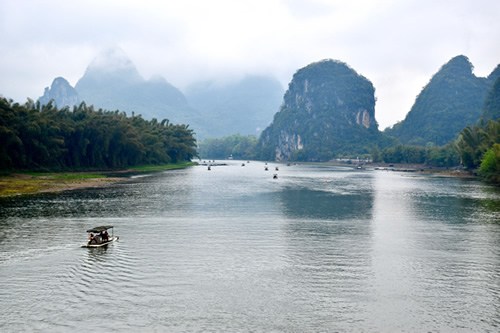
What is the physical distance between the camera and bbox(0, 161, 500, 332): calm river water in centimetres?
1906

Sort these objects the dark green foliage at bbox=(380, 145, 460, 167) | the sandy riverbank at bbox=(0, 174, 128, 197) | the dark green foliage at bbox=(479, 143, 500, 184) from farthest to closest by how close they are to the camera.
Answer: the dark green foliage at bbox=(380, 145, 460, 167) → the dark green foliage at bbox=(479, 143, 500, 184) → the sandy riverbank at bbox=(0, 174, 128, 197)

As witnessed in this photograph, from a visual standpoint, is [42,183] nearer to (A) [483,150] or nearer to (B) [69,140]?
(B) [69,140]

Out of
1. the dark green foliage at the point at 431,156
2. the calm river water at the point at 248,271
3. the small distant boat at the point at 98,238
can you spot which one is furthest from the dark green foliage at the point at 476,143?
the small distant boat at the point at 98,238

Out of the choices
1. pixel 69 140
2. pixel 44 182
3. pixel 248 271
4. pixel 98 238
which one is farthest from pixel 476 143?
pixel 98 238

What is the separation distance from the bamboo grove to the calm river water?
32787 mm

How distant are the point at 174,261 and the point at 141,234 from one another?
9.79 m

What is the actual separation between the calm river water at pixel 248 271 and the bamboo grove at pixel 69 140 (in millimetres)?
32787

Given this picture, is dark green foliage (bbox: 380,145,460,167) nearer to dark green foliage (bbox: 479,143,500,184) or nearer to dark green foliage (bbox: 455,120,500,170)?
dark green foliage (bbox: 455,120,500,170)

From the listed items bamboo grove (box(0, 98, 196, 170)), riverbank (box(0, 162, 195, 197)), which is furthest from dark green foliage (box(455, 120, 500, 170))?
bamboo grove (box(0, 98, 196, 170))

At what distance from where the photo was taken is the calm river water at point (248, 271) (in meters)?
19.1

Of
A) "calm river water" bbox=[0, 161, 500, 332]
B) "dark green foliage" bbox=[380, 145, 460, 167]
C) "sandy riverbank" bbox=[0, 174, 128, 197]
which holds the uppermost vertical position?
"dark green foliage" bbox=[380, 145, 460, 167]

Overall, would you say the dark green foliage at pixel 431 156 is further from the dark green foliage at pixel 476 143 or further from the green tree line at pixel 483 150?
the dark green foliage at pixel 476 143

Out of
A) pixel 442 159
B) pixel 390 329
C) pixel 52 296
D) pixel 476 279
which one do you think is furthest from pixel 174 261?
pixel 442 159

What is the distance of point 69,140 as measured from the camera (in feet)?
336
